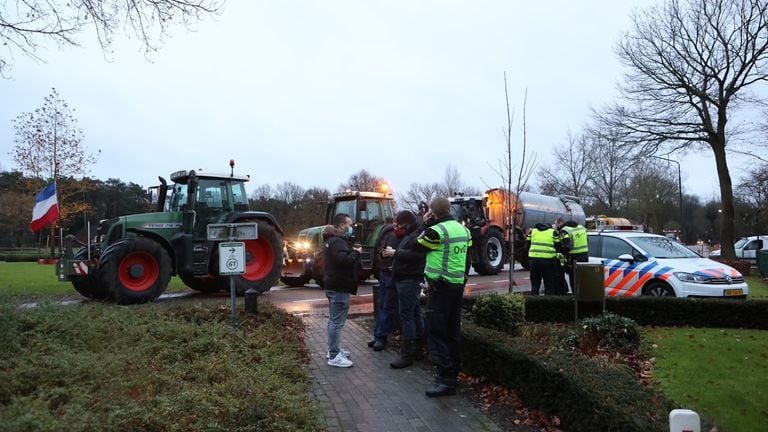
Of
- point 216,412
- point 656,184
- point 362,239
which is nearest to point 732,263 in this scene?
point 362,239

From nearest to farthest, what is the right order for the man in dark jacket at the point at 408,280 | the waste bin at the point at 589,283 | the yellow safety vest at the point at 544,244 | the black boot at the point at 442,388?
the black boot at the point at 442,388, the man in dark jacket at the point at 408,280, the waste bin at the point at 589,283, the yellow safety vest at the point at 544,244

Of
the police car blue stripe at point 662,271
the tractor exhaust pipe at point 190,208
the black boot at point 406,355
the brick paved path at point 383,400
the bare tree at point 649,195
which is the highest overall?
the bare tree at point 649,195

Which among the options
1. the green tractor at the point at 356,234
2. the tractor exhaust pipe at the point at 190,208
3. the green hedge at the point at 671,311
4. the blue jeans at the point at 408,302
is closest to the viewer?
the blue jeans at the point at 408,302

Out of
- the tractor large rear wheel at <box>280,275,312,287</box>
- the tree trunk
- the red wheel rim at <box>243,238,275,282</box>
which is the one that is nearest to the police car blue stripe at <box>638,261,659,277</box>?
the red wheel rim at <box>243,238,275,282</box>

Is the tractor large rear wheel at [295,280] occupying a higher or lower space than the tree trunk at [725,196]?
lower

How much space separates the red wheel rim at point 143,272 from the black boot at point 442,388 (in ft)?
29.2

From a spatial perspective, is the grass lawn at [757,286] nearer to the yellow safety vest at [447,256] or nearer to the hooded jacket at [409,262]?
the hooded jacket at [409,262]

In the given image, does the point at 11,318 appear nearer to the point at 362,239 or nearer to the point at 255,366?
the point at 255,366

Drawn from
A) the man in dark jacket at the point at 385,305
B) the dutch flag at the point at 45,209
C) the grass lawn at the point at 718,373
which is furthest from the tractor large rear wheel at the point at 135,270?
the grass lawn at the point at 718,373

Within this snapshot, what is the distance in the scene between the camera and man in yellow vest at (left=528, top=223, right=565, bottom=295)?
10680 mm

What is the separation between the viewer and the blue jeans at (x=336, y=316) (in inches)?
273

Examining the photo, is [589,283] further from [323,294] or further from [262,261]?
[262,261]

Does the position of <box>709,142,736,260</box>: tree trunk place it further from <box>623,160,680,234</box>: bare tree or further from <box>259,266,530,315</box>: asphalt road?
<box>623,160,680,234</box>: bare tree

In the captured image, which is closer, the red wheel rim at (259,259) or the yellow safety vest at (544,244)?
the yellow safety vest at (544,244)
